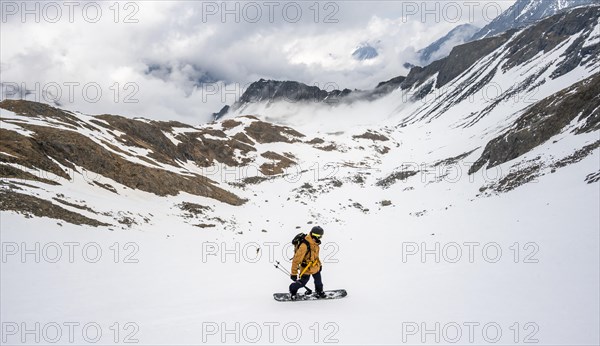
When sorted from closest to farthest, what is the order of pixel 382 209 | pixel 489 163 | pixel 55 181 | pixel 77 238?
pixel 77 238 < pixel 55 181 < pixel 489 163 < pixel 382 209

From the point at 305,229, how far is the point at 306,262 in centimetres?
2406

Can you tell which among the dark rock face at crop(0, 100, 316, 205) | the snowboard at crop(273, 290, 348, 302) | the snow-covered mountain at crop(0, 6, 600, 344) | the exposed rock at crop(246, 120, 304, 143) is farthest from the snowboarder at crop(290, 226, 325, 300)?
the exposed rock at crop(246, 120, 304, 143)

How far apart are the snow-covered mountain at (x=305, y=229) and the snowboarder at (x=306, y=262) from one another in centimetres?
83

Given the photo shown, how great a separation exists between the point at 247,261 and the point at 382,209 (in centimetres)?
2626

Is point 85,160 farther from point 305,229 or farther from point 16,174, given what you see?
point 305,229

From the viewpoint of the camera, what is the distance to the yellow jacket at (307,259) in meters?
9.88

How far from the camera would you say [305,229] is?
34.0 metres

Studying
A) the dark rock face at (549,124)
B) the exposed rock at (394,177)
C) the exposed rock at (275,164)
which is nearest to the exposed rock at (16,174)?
the dark rock face at (549,124)

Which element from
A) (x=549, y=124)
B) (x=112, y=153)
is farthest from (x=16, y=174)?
(x=549, y=124)

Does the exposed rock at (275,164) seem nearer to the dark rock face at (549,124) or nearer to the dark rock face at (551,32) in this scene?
the dark rock face at (549,124)

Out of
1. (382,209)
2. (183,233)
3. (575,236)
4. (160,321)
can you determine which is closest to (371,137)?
(382,209)

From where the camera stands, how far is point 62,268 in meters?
13.9

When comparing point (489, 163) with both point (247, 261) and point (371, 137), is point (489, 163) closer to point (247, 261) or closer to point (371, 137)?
point (247, 261)

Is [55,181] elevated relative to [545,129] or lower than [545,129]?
lower
